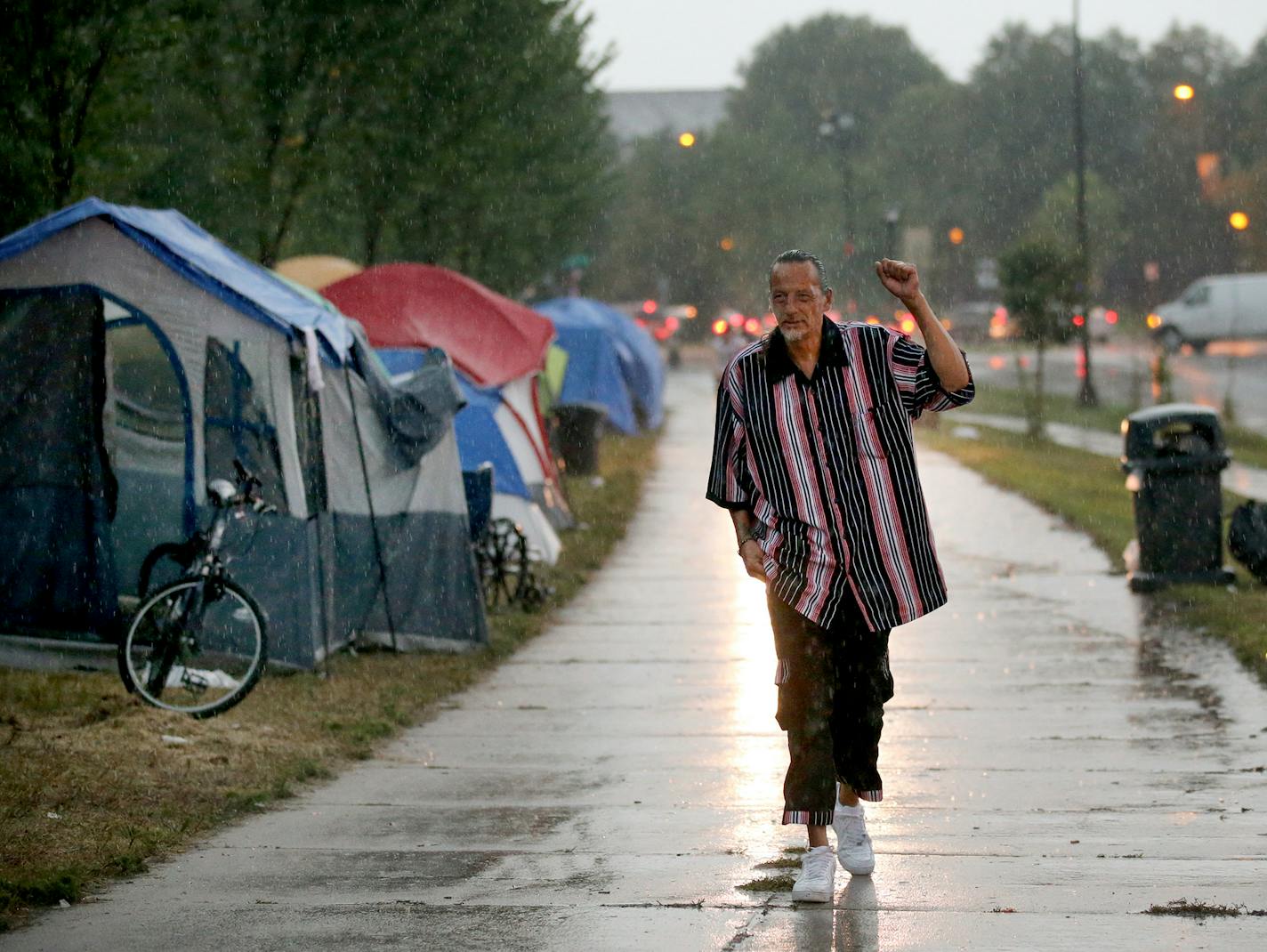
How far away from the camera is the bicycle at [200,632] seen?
29.1 ft

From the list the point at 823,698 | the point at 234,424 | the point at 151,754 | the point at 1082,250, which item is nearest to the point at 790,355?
the point at 823,698

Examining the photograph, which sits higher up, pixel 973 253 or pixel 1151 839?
pixel 973 253

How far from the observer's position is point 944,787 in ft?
24.3

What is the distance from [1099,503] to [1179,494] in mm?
6487

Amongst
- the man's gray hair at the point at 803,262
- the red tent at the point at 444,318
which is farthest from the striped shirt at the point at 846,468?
the red tent at the point at 444,318

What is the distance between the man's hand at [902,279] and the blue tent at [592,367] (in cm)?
2393

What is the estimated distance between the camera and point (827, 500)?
18.0ft

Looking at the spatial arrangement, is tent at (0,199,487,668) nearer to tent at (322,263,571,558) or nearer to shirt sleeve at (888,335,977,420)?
tent at (322,263,571,558)

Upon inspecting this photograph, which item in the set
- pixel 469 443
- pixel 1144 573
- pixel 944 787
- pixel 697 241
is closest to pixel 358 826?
pixel 944 787

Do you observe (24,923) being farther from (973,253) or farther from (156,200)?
(973,253)

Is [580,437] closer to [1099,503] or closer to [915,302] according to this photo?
[1099,503]

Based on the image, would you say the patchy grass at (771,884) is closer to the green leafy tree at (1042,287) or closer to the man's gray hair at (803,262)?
the man's gray hair at (803,262)

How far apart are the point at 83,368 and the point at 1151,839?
611 centimetres

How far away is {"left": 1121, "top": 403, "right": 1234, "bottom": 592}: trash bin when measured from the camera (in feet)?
42.2
